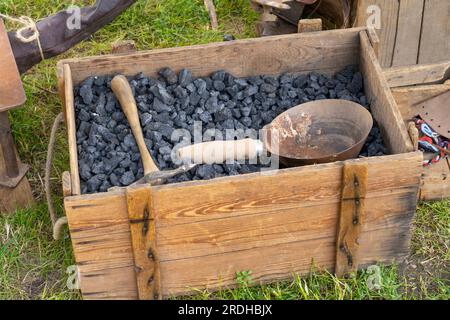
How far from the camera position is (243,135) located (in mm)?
2973

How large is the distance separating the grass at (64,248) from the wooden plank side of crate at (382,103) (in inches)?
18.8

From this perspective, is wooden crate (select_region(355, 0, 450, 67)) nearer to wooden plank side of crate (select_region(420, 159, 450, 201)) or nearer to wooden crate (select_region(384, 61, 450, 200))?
wooden crate (select_region(384, 61, 450, 200))

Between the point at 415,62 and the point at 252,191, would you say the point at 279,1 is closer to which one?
the point at 415,62

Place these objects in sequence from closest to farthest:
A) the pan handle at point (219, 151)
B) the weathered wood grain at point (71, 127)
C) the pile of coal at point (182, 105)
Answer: the weathered wood grain at point (71, 127) < the pan handle at point (219, 151) < the pile of coal at point (182, 105)

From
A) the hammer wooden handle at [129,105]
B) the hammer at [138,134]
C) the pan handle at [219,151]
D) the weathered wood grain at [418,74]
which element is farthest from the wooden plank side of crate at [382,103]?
the hammer wooden handle at [129,105]

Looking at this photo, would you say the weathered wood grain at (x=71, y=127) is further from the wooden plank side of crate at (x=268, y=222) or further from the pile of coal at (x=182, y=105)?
the wooden plank side of crate at (x=268, y=222)

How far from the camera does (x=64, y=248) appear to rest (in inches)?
119

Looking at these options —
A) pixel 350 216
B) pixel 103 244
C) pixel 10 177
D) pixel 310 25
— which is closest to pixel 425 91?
pixel 310 25

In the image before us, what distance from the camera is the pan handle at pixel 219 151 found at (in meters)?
2.78

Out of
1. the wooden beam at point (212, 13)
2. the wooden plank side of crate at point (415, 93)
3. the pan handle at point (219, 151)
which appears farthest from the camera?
the wooden beam at point (212, 13)

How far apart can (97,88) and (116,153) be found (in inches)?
14.9

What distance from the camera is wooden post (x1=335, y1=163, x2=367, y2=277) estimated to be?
8.32 feet

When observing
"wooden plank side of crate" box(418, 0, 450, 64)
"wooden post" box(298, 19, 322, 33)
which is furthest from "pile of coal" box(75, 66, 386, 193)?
"wooden plank side of crate" box(418, 0, 450, 64)

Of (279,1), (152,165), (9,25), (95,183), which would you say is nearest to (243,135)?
(152,165)
